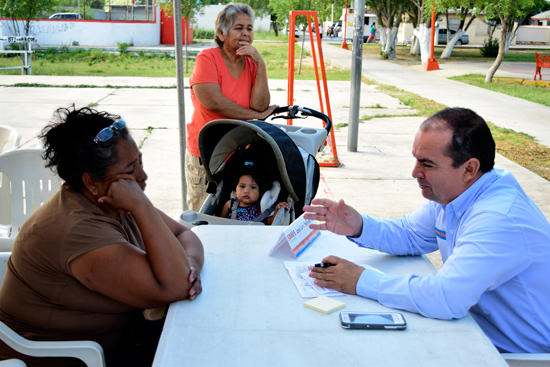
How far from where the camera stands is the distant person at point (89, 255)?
2.05m

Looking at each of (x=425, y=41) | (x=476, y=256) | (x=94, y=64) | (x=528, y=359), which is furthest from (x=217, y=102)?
(x=425, y=41)

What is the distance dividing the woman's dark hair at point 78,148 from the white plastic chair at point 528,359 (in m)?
1.72

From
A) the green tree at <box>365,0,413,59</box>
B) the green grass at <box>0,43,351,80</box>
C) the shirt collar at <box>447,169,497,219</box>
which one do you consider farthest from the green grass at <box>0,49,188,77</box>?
the shirt collar at <box>447,169,497,219</box>

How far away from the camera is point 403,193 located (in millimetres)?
6855

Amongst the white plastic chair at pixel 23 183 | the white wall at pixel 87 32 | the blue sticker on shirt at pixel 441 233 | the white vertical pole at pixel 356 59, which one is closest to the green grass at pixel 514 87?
the white vertical pole at pixel 356 59

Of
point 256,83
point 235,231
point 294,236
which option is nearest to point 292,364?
point 294,236

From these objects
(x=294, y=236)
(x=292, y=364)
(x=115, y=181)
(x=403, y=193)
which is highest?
(x=115, y=181)

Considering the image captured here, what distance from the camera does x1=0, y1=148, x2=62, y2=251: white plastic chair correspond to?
3.80 m

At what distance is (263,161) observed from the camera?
13.1 ft

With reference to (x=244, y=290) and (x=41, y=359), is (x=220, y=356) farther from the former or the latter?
(x=41, y=359)

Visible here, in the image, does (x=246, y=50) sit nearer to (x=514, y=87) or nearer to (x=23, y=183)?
(x=23, y=183)

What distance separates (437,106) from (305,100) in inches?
132

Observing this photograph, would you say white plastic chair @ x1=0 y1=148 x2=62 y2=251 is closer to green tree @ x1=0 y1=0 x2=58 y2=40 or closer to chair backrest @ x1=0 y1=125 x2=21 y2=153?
chair backrest @ x1=0 y1=125 x2=21 y2=153

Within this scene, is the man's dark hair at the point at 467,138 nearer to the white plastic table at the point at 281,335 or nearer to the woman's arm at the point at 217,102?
the white plastic table at the point at 281,335
